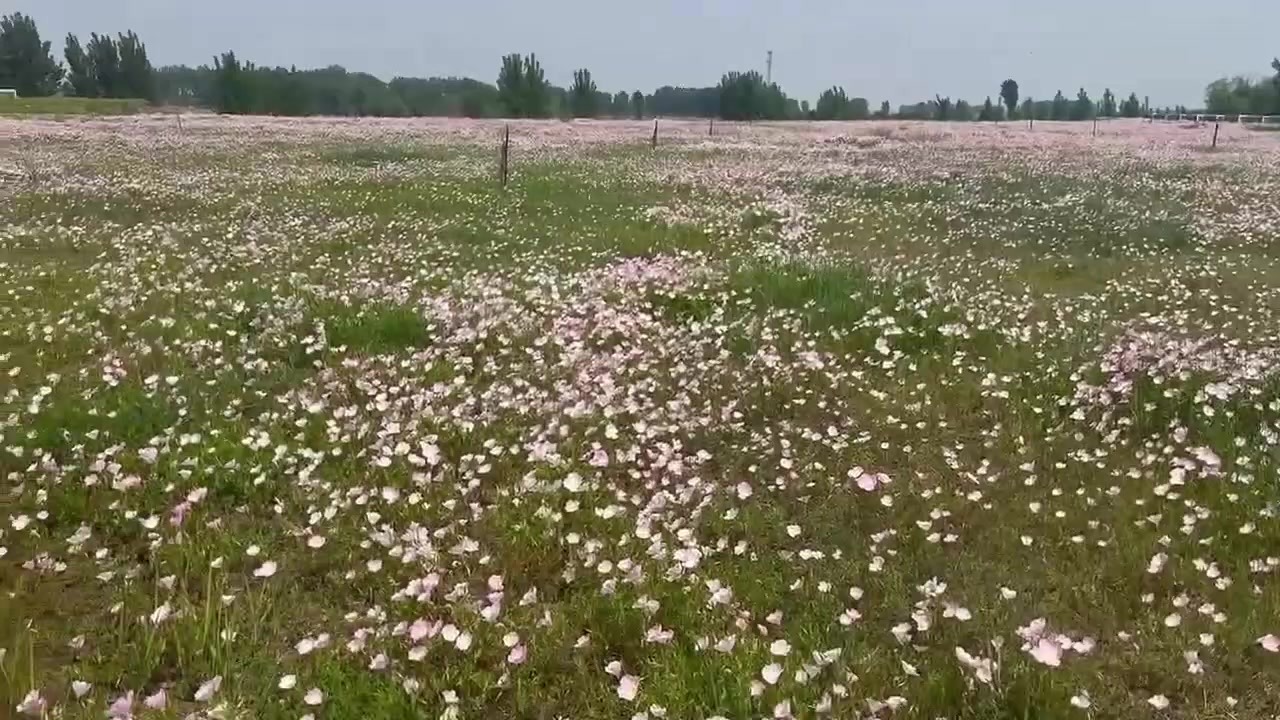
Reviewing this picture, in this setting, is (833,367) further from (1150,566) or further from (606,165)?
(606,165)

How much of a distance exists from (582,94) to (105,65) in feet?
156

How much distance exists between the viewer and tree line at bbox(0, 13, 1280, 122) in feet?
276

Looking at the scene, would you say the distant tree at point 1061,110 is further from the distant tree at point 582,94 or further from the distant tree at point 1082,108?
the distant tree at point 582,94

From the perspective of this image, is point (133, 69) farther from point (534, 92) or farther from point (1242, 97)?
point (1242, 97)

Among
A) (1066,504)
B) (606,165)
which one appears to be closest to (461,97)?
(606,165)

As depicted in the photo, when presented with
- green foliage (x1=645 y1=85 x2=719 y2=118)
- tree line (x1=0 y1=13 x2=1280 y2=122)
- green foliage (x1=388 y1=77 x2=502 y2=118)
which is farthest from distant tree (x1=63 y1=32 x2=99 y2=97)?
green foliage (x1=645 y1=85 x2=719 y2=118)

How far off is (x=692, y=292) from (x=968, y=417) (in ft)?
15.4

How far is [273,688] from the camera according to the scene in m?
4.23

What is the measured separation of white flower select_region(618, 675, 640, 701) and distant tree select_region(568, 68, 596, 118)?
97.9m

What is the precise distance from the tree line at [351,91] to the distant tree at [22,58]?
9 centimetres

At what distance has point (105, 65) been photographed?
309 feet

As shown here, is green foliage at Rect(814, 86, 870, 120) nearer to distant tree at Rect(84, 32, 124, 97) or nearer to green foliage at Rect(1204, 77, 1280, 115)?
green foliage at Rect(1204, 77, 1280, 115)

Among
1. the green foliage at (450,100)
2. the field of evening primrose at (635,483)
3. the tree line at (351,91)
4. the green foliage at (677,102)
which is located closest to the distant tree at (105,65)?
the tree line at (351,91)

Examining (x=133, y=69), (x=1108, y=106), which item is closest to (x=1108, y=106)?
(x=1108, y=106)
